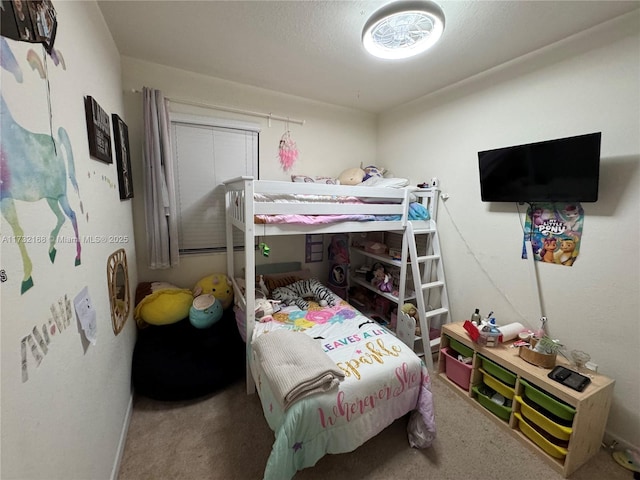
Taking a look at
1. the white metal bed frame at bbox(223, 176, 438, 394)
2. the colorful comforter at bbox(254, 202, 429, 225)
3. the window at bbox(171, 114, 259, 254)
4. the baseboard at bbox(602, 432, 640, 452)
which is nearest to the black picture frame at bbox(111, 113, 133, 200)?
the window at bbox(171, 114, 259, 254)

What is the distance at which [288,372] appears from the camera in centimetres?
127

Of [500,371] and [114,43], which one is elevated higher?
[114,43]

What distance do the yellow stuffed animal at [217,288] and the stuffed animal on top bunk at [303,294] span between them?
407mm

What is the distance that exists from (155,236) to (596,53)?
10.7 feet

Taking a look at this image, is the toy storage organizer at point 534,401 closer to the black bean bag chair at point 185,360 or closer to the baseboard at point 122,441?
the black bean bag chair at point 185,360

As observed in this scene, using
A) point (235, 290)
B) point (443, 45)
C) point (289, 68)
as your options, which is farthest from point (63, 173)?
point (443, 45)

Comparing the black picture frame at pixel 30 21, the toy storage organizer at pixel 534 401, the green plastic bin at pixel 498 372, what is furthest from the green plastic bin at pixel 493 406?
the black picture frame at pixel 30 21

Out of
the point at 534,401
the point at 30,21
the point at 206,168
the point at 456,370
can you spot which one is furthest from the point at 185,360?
the point at 534,401

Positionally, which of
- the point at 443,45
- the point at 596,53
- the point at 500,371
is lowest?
the point at 500,371

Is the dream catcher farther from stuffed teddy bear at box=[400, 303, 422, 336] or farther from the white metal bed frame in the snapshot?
stuffed teddy bear at box=[400, 303, 422, 336]

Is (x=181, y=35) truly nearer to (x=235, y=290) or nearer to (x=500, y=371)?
(x=235, y=290)

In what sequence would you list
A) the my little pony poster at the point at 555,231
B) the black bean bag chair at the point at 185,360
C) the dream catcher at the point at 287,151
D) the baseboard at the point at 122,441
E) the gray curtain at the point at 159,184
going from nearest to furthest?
the baseboard at the point at 122,441 → the my little pony poster at the point at 555,231 → the black bean bag chair at the point at 185,360 → the gray curtain at the point at 159,184 → the dream catcher at the point at 287,151

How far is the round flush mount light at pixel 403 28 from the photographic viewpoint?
1.24 meters

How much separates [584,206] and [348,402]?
1843 mm
